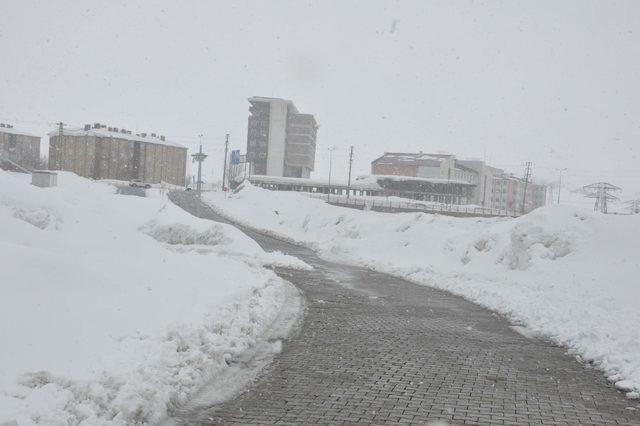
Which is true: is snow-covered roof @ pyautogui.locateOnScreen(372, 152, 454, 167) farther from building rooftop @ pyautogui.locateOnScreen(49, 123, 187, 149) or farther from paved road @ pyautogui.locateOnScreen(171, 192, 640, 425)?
paved road @ pyautogui.locateOnScreen(171, 192, 640, 425)

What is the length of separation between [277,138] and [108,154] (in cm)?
3794

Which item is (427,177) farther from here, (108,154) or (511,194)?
(108,154)

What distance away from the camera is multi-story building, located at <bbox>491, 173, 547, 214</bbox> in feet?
550

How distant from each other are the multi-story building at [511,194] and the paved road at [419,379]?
520 ft

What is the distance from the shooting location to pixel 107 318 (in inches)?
300

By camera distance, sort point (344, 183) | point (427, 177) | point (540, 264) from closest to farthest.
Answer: point (540, 264)
point (344, 183)
point (427, 177)

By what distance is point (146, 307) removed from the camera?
28.9 feet

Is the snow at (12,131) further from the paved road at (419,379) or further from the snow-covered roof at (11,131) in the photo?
the paved road at (419,379)

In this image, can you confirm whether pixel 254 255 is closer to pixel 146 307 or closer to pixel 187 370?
pixel 146 307

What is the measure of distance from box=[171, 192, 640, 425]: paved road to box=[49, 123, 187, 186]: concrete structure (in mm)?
108778

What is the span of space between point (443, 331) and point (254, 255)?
47.0ft

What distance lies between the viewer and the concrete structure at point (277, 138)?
440ft

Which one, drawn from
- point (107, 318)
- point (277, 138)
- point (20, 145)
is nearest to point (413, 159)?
point (277, 138)

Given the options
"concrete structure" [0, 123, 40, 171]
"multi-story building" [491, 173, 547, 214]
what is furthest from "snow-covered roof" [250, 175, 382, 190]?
"multi-story building" [491, 173, 547, 214]
